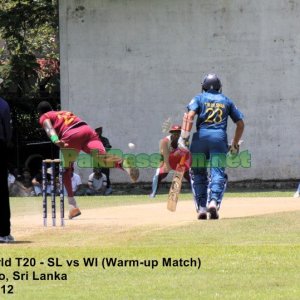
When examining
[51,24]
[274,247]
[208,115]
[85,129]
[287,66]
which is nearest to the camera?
[274,247]

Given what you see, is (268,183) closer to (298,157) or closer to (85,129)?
(298,157)

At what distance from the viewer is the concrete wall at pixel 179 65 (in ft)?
94.8

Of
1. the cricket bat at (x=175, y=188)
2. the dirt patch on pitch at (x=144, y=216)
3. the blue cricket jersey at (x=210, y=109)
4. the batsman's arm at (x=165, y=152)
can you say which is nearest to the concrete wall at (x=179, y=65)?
the batsman's arm at (x=165, y=152)

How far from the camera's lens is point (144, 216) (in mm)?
16422

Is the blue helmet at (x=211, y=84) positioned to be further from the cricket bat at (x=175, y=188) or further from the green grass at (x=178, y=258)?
the green grass at (x=178, y=258)

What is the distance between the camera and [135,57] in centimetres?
2923

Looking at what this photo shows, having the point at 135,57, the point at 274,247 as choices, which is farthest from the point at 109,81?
the point at 274,247

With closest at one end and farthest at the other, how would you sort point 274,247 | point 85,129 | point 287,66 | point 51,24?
point 274,247
point 85,129
point 287,66
point 51,24

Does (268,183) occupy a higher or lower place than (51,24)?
lower

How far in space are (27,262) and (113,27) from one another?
18.9 meters

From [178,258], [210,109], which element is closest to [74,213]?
[210,109]

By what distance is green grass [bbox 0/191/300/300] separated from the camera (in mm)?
9500

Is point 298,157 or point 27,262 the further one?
point 298,157

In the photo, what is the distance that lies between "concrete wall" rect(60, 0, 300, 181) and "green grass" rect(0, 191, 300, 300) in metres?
13.8
